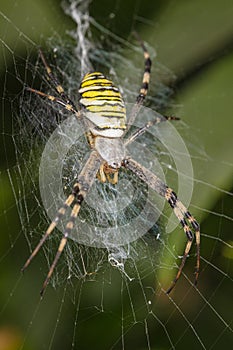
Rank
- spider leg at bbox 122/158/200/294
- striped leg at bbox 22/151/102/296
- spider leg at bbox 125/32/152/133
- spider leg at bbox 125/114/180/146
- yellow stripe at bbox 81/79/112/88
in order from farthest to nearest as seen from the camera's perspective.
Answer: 1. spider leg at bbox 125/32/152/133
2. spider leg at bbox 125/114/180/146
3. yellow stripe at bbox 81/79/112/88
4. spider leg at bbox 122/158/200/294
5. striped leg at bbox 22/151/102/296

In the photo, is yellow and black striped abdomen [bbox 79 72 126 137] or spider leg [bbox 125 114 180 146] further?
spider leg [bbox 125 114 180 146]

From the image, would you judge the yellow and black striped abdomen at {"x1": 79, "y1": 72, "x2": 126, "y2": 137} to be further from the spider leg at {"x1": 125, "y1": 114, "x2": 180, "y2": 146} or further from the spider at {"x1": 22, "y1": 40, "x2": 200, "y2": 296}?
the spider leg at {"x1": 125, "y1": 114, "x2": 180, "y2": 146}

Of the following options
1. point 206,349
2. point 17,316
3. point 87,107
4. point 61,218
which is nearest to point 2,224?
point 61,218

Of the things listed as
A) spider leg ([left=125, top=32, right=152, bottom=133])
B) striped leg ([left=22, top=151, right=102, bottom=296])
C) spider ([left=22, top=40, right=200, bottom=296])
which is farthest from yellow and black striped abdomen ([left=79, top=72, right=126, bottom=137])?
spider leg ([left=125, top=32, right=152, bottom=133])

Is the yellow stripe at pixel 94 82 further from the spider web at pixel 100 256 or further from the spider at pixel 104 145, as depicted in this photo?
the spider web at pixel 100 256

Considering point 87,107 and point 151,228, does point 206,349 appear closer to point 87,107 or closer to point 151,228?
point 151,228

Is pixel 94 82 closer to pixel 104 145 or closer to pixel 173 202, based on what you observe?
pixel 104 145

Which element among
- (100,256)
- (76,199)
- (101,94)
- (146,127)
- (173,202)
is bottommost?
(100,256)

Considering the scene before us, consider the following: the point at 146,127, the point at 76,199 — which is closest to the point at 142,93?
the point at 146,127
